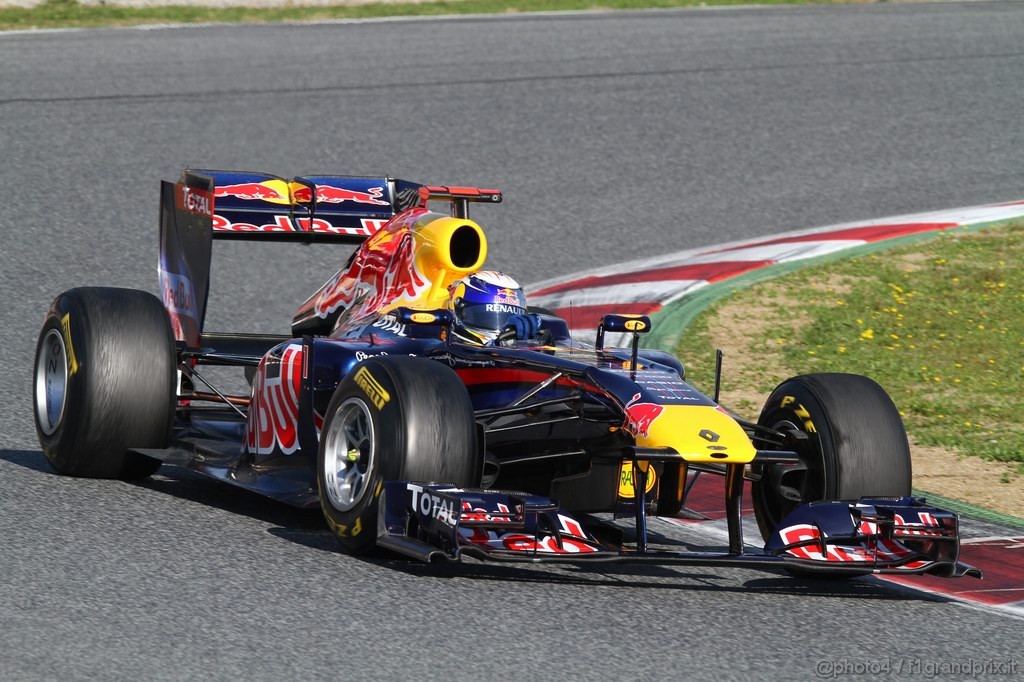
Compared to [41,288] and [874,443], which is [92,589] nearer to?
[874,443]

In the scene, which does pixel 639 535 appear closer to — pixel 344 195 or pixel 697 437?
pixel 697 437

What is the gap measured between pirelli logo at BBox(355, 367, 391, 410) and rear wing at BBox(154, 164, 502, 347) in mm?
1986

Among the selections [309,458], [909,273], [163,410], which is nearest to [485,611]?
[309,458]

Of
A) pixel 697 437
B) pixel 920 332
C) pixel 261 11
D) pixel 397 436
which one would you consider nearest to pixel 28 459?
pixel 397 436

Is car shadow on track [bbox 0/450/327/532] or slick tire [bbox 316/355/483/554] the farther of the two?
car shadow on track [bbox 0/450/327/532]

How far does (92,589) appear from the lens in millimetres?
5230

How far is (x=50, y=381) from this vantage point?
7340mm

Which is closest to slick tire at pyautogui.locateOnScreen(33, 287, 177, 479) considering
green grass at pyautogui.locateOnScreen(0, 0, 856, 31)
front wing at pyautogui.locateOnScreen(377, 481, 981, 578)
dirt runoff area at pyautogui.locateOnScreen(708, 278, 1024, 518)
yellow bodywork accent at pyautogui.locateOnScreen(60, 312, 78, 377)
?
yellow bodywork accent at pyautogui.locateOnScreen(60, 312, 78, 377)

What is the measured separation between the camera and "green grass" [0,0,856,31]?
60.5ft

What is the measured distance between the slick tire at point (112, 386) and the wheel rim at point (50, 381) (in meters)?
0.14

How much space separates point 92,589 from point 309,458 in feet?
4.87

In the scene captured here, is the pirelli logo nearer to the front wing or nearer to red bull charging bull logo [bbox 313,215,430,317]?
the front wing

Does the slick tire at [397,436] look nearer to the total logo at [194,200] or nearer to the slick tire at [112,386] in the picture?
the slick tire at [112,386]

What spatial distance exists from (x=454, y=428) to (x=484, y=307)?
1.05 m
